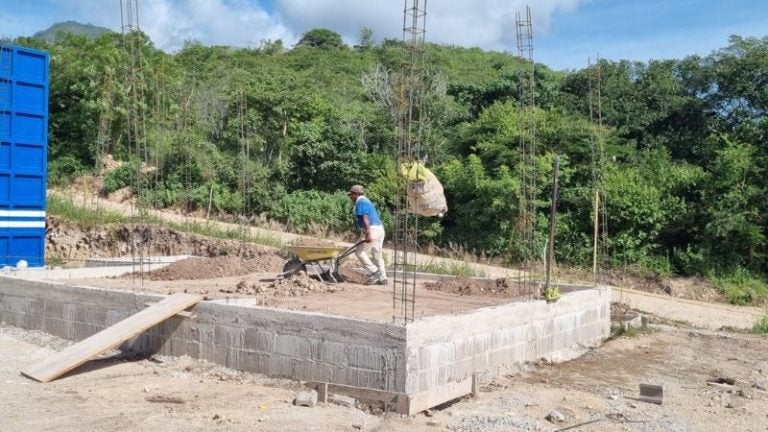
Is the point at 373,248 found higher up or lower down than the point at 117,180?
lower down

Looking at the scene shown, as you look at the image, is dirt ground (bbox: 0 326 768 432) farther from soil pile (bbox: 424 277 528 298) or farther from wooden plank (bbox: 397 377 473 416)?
soil pile (bbox: 424 277 528 298)

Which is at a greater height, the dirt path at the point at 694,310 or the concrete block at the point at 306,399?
the concrete block at the point at 306,399

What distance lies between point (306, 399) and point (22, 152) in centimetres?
885

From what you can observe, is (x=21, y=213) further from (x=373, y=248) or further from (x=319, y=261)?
(x=373, y=248)

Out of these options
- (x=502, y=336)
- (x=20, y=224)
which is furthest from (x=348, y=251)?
(x=20, y=224)

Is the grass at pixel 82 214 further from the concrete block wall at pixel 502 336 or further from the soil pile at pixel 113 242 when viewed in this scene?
the concrete block wall at pixel 502 336

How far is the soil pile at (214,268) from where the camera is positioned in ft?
40.3

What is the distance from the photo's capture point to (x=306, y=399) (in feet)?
21.5

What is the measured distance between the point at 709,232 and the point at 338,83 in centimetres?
2295

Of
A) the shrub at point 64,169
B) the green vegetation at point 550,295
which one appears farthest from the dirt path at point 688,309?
the shrub at point 64,169

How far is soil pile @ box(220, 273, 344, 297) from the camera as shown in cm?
962

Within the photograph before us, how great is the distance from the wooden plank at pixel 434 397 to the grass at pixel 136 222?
1245 centimetres

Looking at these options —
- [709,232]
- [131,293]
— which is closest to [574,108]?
[709,232]

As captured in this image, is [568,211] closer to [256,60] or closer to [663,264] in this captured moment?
[663,264]
